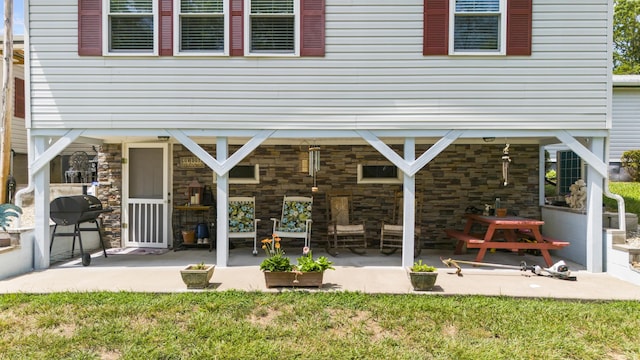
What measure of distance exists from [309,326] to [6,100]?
9.68 meters

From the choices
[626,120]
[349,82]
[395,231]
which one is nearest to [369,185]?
[395,231]

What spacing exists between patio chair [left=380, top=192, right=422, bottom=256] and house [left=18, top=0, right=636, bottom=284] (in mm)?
1045

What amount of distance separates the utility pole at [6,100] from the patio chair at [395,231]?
8.63 meters

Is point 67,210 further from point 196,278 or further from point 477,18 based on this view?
point 477,18

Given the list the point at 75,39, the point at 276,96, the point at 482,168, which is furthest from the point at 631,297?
the point at 75,39

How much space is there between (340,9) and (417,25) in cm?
117

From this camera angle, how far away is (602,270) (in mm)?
5855

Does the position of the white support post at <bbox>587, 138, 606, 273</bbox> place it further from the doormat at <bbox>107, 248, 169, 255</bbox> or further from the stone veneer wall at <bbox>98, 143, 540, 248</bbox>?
the doormat at <bbox>107, 248, 169, 255</bbox>

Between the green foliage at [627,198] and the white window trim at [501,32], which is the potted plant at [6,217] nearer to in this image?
the white window trim at [501,32]

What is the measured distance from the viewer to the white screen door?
7.72 m

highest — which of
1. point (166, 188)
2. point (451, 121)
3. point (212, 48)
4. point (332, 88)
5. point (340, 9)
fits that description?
point (340, 9)

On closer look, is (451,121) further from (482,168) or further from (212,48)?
(212,48)

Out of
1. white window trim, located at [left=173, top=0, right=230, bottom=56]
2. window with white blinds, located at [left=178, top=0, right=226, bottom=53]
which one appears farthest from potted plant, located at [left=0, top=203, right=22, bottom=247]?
window with white blinds, located at [left=178, top=0, right=226, bottom=53]

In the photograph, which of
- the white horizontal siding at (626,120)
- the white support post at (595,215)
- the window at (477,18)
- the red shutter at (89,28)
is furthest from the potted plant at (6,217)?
the white horizontal siding at (626,120)
